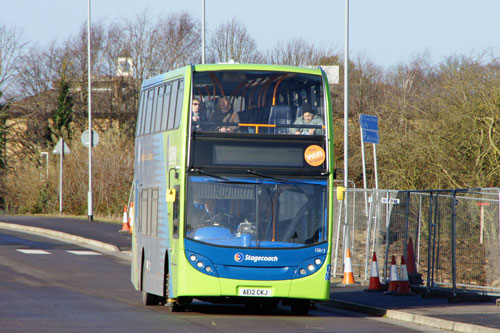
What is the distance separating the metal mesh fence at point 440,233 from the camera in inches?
645

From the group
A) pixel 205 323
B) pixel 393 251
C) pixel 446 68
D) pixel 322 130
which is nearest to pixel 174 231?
pixel 205 323

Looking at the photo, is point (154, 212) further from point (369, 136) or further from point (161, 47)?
point (161, 47)

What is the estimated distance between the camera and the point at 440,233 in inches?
682

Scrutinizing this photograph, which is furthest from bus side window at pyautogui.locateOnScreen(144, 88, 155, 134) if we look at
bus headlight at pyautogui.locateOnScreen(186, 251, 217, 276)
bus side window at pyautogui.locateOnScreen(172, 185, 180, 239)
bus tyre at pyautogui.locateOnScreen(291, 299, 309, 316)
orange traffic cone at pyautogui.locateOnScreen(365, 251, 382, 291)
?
orange traffic cone at pyautogui.locateOnScreen(365, 251, 382, 291)

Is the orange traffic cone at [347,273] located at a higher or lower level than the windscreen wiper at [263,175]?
lower

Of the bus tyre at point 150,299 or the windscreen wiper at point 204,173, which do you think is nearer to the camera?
the windscreen wiper at point 204,173

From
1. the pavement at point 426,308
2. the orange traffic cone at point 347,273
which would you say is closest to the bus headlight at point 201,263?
the pavement at point 426,308

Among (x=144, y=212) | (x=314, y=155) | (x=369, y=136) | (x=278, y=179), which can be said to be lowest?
(x=144, y=212)

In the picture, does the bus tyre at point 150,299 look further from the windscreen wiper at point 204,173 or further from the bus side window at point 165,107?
the windscreen wiper at point 204,173

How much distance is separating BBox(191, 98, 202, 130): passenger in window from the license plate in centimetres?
251

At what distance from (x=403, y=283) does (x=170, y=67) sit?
152ft

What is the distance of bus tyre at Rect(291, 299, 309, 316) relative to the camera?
14745 millimetres

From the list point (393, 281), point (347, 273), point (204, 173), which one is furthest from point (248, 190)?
point (347, 273)

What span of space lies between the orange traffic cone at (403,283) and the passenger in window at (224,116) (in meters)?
5.28
